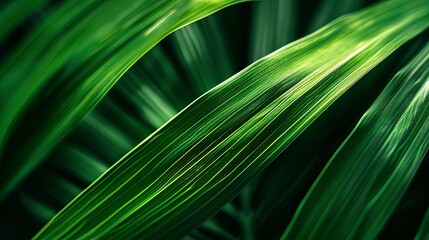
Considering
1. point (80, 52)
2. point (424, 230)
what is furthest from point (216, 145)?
point (424, 230)

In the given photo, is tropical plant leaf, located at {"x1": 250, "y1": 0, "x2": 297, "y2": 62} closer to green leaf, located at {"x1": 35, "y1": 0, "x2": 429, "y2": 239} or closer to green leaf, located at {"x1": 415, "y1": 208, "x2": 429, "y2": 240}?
green leaf, located at {"x1": 35, "y1": 0, "x2": 429, "y2": 239}

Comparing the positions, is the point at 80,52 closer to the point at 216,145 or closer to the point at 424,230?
the point at 216,145

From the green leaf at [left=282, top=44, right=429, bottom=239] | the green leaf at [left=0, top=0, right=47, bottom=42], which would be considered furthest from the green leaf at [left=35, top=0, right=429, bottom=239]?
the green leaf at [left=0, top=0, right=47, bottom=42]

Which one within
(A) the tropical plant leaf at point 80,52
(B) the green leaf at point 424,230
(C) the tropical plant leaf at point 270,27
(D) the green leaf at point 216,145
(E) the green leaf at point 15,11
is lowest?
(B) the green leaf at point 424,230

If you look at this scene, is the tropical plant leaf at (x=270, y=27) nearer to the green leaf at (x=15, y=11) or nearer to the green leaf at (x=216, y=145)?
the green leaf at (x=216, y=145)

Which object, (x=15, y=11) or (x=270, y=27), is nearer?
(x=15, y=11)

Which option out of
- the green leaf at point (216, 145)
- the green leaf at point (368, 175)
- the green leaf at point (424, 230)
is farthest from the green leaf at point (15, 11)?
the green leaf at point (424, 230)
